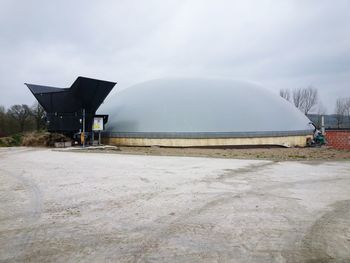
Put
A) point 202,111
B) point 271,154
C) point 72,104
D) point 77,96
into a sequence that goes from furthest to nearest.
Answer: point 202,111
point 72,104
point 77,96
point 271,154

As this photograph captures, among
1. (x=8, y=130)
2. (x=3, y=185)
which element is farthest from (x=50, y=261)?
(x=8, y=130)

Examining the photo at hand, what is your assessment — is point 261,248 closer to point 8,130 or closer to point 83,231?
point 83,231

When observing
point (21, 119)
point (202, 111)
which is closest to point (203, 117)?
point (202, 111)

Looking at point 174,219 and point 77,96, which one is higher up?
point 77,96

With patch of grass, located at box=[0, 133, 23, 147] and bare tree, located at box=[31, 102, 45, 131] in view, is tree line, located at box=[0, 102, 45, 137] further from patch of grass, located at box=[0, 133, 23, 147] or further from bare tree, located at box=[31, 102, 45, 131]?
patch of grass, located at box=[0, 133, 23, 147]

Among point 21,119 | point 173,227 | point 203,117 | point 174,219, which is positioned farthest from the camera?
point 21,119

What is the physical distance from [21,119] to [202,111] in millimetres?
35943

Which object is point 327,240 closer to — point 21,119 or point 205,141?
point 205,141

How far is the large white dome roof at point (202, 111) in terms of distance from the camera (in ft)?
87.8

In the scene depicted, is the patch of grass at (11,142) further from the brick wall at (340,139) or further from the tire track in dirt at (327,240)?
the tire track in dirt at (327,240)

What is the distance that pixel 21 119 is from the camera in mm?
50562

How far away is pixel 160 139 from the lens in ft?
87.0

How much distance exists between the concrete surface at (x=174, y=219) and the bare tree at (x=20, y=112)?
44.5 metres

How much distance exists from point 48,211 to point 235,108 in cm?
2382
